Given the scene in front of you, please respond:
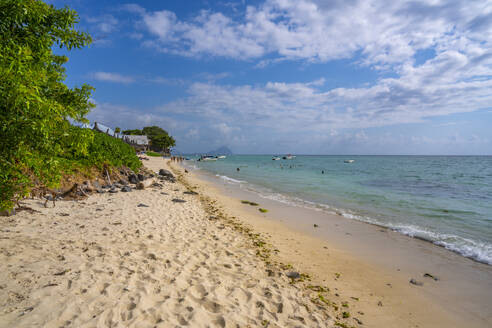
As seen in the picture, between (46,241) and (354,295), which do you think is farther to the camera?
(46,241)

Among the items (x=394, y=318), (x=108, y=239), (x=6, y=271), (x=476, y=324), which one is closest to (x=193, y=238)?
(x=108, y=239)

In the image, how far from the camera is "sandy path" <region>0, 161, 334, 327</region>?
3.67 metres

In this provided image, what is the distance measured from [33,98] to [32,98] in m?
0.07

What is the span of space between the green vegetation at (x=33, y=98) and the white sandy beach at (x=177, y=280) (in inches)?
73.3

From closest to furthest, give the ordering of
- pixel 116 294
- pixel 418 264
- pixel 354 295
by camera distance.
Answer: pixel 116 294
pixel 354 295
pixel 418 264

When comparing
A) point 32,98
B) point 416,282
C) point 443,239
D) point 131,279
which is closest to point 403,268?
point 416,282

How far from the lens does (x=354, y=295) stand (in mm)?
5285

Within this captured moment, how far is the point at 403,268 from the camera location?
687 cm

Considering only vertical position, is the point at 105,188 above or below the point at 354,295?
above

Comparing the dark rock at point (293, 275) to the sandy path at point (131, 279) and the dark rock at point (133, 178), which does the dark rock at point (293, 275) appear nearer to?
the sandy path at point (131, 279)

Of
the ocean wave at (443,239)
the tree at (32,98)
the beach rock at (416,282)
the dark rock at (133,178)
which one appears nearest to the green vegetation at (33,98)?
the tree at (32,98)

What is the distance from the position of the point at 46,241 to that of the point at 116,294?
3346 mm

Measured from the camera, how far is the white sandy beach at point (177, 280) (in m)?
3.77

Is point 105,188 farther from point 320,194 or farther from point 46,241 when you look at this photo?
point 320,194
